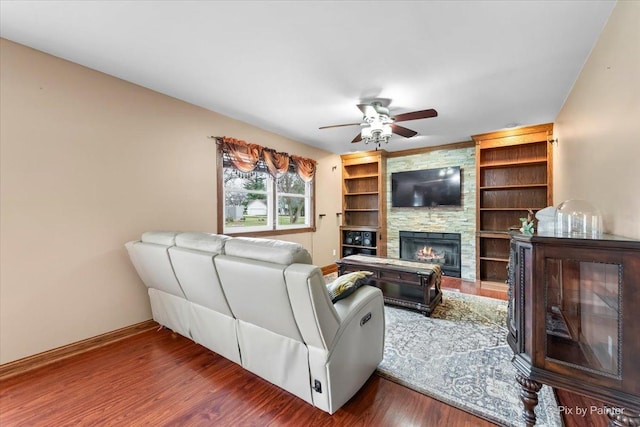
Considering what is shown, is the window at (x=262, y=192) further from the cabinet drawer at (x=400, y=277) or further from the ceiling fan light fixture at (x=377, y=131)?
the cabinet drawer at (x=400, y=277)

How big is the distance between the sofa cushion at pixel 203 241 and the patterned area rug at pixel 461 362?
1.60 metres

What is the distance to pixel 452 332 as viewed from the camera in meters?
2.67

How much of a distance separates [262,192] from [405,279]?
8.43 ft

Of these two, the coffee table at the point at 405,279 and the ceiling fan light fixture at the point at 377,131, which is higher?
the ceiling fan light fixture at the point at 377,131

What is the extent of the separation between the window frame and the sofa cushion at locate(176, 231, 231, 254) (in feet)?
4.66

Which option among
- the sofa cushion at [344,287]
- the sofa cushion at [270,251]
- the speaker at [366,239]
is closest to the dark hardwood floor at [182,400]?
the sofa cushion at [344,287]

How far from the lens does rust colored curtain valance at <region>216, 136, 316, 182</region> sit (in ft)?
11.9

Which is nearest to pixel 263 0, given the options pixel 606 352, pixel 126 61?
pixel 126 61

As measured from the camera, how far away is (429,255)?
514cm

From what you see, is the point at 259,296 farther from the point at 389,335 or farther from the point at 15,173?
the point at 15,173

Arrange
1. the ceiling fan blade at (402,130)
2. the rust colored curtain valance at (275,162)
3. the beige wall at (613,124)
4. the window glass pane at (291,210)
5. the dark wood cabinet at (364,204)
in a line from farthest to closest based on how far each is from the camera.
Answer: the dark wood cabinet at (364,204), the window glass pane at (291,210), the rust colored curtain valance at (275,162), the ceiling fan blade at (402,130), the beige wall at (613,124)

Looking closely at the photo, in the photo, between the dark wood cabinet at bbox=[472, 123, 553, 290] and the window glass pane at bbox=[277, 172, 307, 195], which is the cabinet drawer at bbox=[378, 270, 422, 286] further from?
the window glass pane at bbox=[277, 172, 307, 195]

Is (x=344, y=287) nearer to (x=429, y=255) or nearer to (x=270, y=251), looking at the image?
(x=270, y=251)

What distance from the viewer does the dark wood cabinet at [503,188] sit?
418 centimetres
